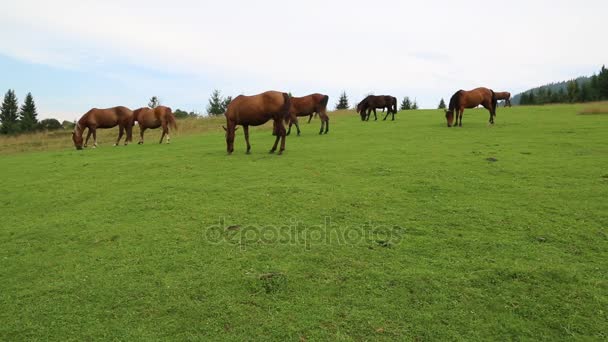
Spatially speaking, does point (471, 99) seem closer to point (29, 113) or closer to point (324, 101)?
point (324, 101)

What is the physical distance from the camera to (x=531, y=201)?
236 inches

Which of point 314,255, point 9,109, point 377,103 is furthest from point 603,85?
point 9,109

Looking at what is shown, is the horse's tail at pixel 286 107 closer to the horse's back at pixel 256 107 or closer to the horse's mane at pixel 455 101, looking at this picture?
the horse's back at pixel 256 107

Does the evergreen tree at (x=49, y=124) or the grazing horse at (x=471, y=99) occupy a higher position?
the evergreen tree at (x=49, y=124)

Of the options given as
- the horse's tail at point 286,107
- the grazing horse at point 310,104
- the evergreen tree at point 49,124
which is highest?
the evergreen tree at point 49,124

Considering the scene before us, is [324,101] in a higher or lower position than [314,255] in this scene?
higher

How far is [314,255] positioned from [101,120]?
16734mm

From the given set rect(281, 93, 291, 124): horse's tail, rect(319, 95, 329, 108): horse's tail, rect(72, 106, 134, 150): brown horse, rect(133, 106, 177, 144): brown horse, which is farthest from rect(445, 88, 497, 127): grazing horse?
rect(72, 106, 134, 150): brown horse

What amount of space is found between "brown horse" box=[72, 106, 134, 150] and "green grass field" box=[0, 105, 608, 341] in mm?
9965

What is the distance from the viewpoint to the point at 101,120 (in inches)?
702

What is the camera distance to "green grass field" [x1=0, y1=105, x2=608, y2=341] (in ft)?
11.0

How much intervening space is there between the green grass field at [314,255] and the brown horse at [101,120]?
9.97 metres

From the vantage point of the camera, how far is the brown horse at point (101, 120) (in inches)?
689


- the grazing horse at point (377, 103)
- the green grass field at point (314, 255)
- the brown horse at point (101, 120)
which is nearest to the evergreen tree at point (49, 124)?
the brown horse at point (101, 120)
